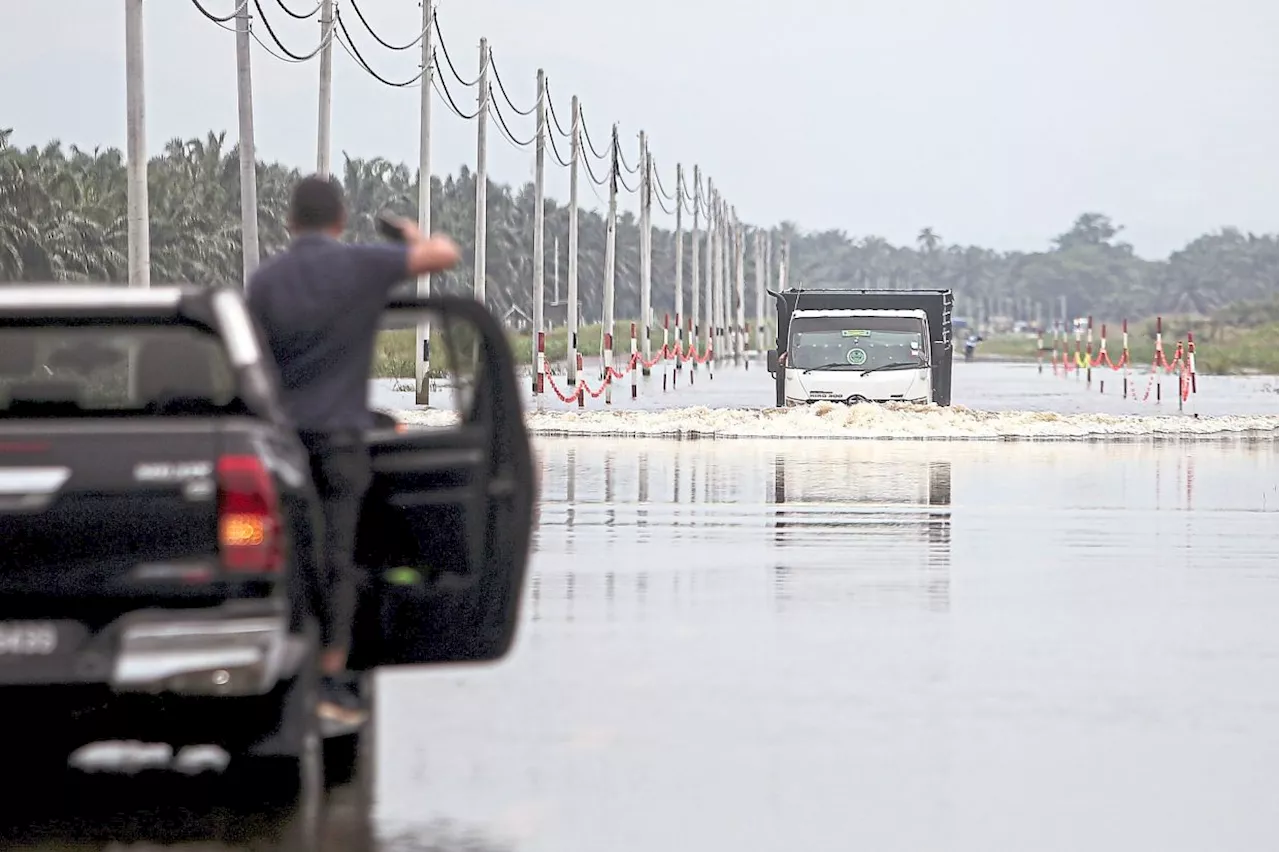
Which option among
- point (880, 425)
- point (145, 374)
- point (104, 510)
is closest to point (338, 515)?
point (145, 374)

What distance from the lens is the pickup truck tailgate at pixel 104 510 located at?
7410 mm

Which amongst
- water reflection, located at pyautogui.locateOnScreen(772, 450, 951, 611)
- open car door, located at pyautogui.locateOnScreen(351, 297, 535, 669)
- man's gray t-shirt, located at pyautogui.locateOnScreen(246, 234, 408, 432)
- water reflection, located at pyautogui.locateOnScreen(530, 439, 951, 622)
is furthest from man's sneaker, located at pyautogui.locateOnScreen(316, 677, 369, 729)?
water reflection, located at pyautogui.locateOnScreen(772, 450, 951, 611)

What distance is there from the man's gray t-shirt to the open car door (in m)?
0.24

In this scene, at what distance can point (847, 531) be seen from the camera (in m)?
19.4

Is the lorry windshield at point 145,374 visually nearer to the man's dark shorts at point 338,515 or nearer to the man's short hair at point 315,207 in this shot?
the man's dark shorts at point 338,515

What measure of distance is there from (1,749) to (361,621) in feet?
4.31

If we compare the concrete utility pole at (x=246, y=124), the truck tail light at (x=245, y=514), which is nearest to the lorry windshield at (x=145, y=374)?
the truck tail light at (x=245, y=514)

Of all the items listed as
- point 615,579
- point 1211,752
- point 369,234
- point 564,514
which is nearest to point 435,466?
point 1211,752

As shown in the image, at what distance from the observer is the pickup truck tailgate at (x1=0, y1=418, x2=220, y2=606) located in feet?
24.3

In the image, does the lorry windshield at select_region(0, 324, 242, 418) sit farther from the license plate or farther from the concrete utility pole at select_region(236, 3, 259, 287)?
the concrete utility pole at select_region(236, 3, 259, 287)

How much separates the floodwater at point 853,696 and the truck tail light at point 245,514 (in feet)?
2.91

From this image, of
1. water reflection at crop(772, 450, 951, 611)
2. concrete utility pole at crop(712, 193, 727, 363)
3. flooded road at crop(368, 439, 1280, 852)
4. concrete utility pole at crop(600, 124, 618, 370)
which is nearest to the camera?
flooded road at crop(368, 439, 1280, 852)

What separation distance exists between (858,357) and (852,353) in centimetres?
12

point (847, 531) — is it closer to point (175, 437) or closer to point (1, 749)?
point (1, 749)
